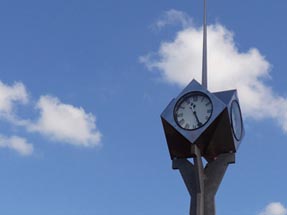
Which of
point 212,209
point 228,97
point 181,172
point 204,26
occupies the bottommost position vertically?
point 212,209

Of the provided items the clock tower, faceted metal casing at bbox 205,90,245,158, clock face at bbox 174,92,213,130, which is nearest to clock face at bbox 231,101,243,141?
the clock tower

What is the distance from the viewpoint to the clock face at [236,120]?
20016 millimetres

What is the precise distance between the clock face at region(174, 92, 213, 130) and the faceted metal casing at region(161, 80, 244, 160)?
0.11 m

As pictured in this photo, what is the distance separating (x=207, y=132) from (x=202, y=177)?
4.67 feet

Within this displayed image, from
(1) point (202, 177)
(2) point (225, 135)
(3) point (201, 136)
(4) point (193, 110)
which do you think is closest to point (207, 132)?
(3) point (201, 136)

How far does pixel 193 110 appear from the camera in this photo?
19734mm

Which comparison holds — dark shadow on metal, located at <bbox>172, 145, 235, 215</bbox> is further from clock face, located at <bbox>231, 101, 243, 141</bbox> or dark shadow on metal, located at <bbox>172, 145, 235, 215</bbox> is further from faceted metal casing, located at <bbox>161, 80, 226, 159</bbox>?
clock face, located at <bbox>231, 101, 243, 141</bbox>

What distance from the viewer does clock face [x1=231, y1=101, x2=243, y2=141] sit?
65.7ft

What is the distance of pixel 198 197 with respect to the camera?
19.5 m

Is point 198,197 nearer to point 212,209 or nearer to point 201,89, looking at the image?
point 212,209

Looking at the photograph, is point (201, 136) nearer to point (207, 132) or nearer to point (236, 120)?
point (207, 132)

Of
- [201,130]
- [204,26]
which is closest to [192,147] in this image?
[201,130]

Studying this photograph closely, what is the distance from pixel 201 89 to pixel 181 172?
2622 mm

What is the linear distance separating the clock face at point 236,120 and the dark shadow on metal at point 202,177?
722 mm
